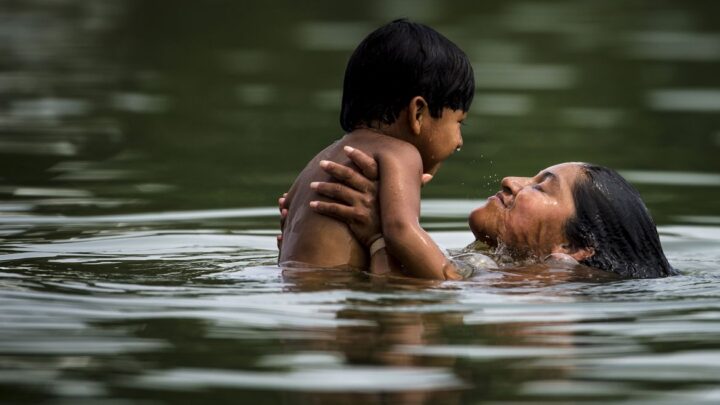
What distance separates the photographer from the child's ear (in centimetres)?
742

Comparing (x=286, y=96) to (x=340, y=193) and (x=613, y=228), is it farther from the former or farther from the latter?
(x=340, y=193)

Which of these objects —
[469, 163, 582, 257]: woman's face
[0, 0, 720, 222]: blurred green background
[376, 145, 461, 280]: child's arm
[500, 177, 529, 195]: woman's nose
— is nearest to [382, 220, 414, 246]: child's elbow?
[376, 145, 461, 280]: child's arm

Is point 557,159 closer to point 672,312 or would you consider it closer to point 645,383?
point 672,312

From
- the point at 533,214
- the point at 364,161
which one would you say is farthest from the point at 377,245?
the point at 533,214

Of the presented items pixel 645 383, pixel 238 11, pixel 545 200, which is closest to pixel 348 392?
pixel 645 383

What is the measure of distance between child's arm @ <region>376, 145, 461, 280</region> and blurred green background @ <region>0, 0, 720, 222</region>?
11.3 feet

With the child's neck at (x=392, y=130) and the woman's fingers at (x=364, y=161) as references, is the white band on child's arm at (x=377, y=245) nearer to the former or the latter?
the woman's fingers at (x=364, y=161)

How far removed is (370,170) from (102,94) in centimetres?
921

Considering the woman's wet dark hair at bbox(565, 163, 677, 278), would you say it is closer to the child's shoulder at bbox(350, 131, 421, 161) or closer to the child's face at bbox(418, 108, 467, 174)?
the child's face at bbox(418, 108, 467, 174)

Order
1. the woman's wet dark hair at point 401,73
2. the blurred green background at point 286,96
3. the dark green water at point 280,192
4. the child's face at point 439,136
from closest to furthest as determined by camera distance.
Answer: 1. the dark green water at point 280,192
2. the woman's wet dark hair at point 401,73
3. the child's face at point 439,136
4. the blurred green background at point 286,96

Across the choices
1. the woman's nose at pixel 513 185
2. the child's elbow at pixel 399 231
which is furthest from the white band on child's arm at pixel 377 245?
the woman's nose at pixel 513 185

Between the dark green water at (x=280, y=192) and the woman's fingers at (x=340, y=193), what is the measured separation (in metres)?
0.39

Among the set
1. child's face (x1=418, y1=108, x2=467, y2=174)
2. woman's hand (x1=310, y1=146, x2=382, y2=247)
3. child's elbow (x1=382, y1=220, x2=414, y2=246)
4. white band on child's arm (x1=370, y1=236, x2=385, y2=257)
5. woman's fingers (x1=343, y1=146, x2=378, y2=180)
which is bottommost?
white band on child's arm (x1=370, y1=236, x2=385, y2=257)

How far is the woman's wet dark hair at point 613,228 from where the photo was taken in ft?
26.0
